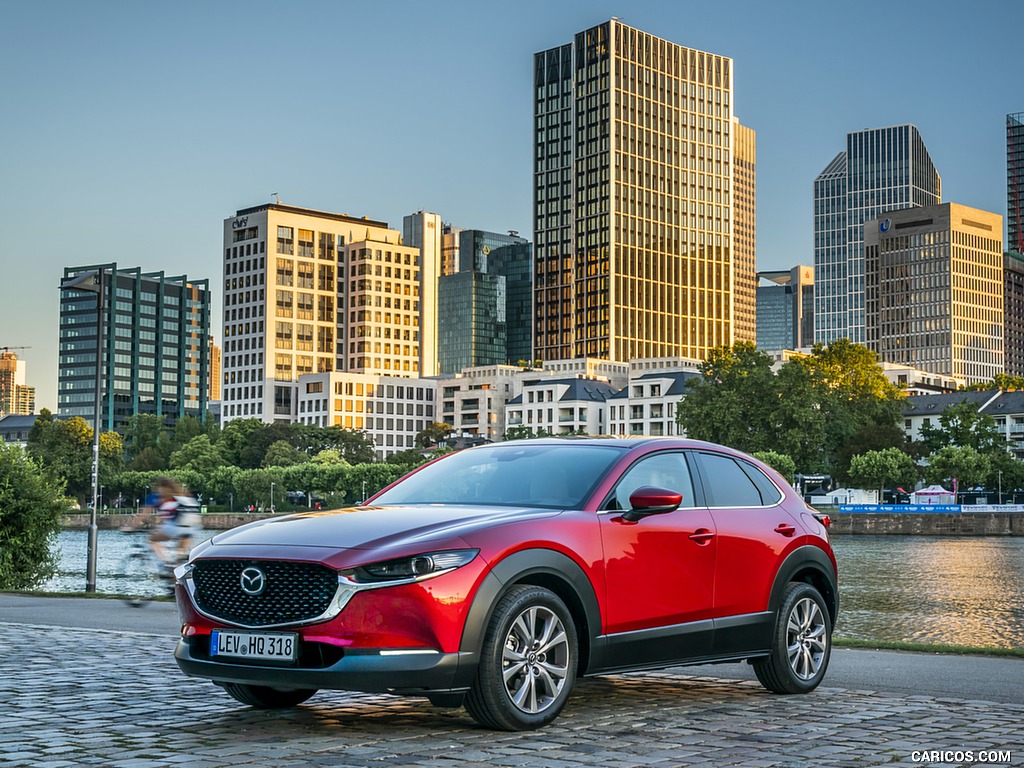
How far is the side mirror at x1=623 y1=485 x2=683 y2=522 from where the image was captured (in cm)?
848

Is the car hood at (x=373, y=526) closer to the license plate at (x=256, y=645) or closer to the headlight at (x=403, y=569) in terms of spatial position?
the headlight at (x=403, y=569)

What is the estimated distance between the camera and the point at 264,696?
28.2ft

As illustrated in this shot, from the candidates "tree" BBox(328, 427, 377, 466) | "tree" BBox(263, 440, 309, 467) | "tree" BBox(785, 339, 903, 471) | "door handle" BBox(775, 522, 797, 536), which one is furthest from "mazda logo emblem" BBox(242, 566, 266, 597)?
"tree" BBox(328, 427, 377, 466)

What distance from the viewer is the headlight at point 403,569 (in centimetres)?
738

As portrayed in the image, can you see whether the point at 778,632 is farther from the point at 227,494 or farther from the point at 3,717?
the point at 227,494

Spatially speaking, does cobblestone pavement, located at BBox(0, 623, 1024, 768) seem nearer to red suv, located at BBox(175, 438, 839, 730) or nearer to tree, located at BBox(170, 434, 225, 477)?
red suv, located at BBox(175, 438, 839, 730)

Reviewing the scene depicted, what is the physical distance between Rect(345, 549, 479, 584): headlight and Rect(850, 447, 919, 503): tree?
10926 cm

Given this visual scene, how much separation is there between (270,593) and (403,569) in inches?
31.7

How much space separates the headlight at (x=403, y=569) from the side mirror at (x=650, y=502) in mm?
1504

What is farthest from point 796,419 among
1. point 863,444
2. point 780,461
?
point 863,444

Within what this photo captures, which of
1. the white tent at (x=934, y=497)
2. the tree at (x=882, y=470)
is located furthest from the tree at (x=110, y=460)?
the white tent at (x=934, y=497)

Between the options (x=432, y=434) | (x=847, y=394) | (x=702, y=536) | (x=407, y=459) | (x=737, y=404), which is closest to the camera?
(x=702, y=536)

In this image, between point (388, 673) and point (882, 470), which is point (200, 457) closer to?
point (882, 470)

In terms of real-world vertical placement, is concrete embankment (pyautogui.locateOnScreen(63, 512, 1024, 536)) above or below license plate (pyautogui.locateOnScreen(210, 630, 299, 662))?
below
